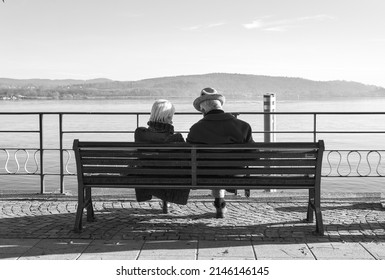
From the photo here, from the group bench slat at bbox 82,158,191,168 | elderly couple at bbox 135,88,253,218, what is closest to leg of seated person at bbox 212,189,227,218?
elderly couple at bbox 135,88,253,218

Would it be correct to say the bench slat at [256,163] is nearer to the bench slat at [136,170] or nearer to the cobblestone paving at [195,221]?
the bench slat at [136,170]

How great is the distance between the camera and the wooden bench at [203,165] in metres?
6.11

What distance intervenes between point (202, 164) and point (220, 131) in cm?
59

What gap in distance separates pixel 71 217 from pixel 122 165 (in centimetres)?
111

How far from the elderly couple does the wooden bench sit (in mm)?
Result: 390

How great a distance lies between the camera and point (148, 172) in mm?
6215

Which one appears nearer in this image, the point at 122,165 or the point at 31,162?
the point at 122,165

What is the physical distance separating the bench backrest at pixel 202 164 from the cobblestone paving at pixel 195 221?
1.46ft

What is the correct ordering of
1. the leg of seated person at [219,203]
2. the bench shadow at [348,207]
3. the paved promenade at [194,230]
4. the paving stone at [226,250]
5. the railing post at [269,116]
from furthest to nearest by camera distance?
the railing post at [269,116] < the bench shadow at [348,207] < the leg of seated person at [219,203] < the paved promenade at [194,230] < the paving stone at [226,250]

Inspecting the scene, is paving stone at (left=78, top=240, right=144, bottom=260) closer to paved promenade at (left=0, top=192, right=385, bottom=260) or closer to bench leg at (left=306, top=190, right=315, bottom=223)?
paved promenade at (left=0, top=192, right=385, bottom=260)

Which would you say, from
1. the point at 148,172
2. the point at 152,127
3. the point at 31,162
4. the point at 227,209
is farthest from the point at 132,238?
the point at 31,162

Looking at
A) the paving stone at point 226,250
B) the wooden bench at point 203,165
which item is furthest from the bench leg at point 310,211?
the paving stone at point 226,250

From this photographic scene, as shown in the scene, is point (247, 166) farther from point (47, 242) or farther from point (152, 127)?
point (47, 242)
